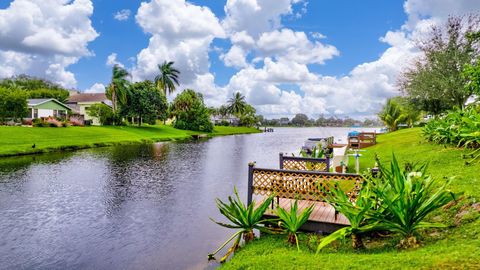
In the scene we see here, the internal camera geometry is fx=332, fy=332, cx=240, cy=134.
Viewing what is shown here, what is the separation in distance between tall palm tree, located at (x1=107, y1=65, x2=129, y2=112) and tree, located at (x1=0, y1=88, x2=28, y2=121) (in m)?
17.2

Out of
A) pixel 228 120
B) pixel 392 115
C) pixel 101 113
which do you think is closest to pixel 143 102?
pixel 101 113

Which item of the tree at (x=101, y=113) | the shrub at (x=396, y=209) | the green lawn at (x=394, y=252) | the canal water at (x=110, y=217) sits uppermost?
the tree at (x=101, y=113)

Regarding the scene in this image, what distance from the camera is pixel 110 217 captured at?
12.4 m

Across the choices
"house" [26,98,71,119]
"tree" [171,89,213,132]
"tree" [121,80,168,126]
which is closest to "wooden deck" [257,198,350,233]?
"house" [26,98,71,119]

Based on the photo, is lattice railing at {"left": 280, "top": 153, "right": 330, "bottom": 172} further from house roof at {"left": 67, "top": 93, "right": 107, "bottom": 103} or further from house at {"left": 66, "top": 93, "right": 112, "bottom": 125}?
house roof at {"left": 67, "top": 93, "right": 107, "bottom": 103}

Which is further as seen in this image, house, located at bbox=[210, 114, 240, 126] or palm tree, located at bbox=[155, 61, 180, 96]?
house, located at bbox=[210, 114, 240, 126]

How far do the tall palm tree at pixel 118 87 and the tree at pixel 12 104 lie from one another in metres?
17.2

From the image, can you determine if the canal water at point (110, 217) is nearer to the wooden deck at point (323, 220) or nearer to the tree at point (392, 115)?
the wooden deck at point (323, 220)

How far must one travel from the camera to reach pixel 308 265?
6195mm

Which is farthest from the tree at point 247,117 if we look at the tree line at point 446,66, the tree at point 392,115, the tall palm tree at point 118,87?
the tree line at point 446,66

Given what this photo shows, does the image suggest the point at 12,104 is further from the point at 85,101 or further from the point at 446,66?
the point at 446,66

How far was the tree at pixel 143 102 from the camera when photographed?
224ft

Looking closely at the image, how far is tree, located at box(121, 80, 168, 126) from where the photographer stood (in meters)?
68.4

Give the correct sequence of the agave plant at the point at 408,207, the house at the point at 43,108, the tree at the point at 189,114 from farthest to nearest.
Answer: the tree at the point at 189,114, the house at the point at 43,108, the agave plant at the point at 408,207
